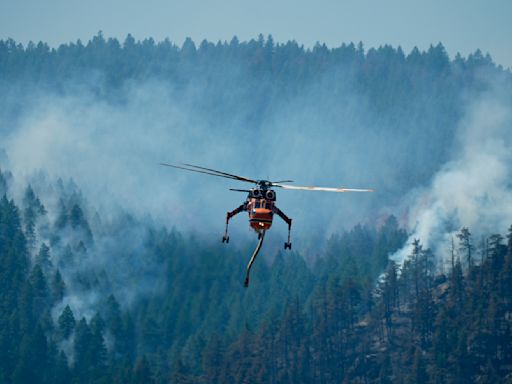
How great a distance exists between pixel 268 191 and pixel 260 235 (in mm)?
2449

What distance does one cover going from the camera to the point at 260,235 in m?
61.8

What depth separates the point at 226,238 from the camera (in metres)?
60.7

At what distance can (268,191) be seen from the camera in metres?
62.9

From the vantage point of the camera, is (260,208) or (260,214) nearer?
(260,214)

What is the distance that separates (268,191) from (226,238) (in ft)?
12.2

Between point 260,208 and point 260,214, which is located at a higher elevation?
point 260,208

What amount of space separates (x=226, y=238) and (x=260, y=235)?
192 cm
